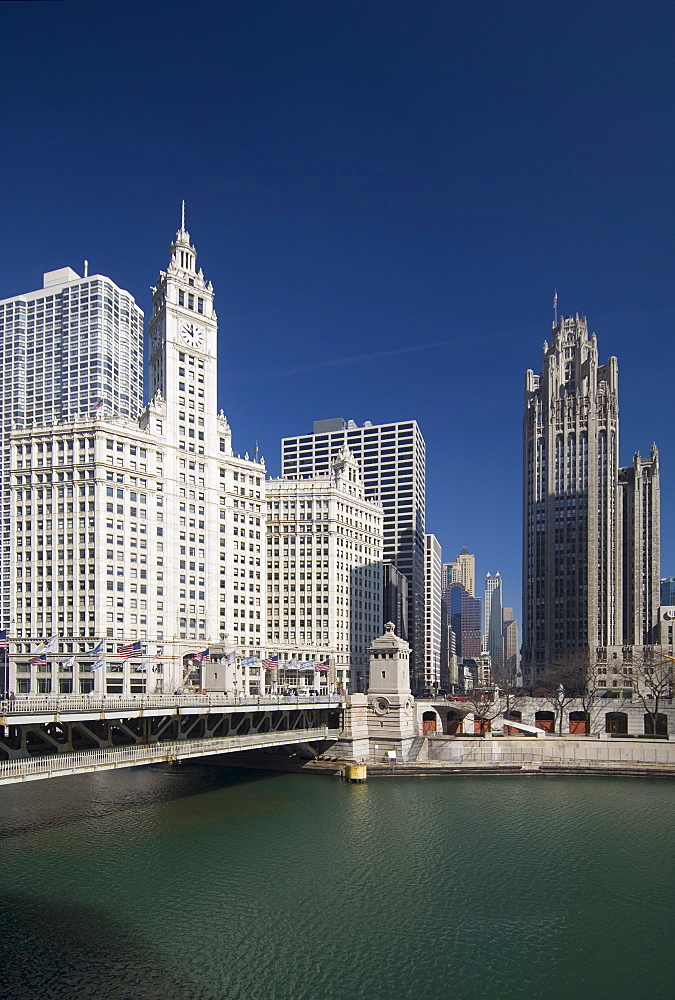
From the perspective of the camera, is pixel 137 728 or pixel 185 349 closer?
pixel 137 728

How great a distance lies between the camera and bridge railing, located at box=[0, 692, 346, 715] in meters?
58.1

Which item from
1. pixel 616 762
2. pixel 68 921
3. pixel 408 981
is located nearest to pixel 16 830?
pixel 68 921

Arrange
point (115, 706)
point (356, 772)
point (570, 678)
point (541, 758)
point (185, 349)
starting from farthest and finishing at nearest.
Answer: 1. point (570, 678)
2. point (185, 349)
3. point (541, 758)
4. point (356, 772)
5. point (115, 706)

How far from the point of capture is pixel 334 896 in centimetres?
5178

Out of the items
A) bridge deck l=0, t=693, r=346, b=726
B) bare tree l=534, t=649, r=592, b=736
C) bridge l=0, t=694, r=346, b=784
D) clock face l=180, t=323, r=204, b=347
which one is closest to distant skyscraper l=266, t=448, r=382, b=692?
clock face l=180, t=323, r=204, b=347

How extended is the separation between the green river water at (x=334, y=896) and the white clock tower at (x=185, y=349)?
81.3 m

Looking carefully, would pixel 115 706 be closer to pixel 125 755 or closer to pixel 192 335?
pixel 125 755

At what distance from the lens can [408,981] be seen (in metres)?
40.4

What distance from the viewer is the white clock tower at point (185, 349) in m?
149

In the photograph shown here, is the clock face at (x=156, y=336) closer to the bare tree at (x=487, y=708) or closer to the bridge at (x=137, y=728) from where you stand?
the bridge at (x=137, y=728)

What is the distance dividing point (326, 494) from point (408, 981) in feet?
449

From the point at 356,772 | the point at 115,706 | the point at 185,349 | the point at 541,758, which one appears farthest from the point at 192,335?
the point at 115,706

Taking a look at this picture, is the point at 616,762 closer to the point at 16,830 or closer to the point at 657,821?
the point at 657,821

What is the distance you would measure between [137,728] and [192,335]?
9563cm
